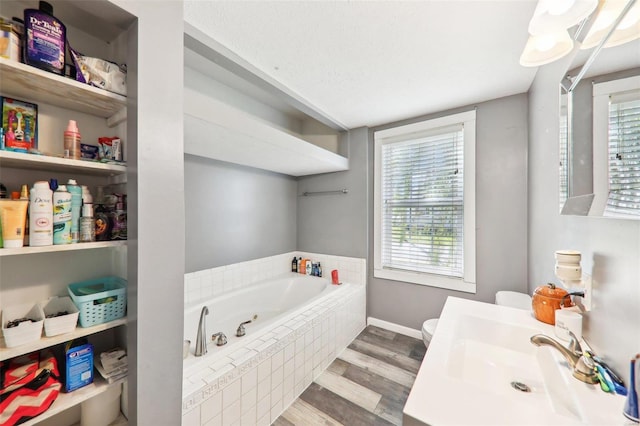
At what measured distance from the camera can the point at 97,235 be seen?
0.95 metres

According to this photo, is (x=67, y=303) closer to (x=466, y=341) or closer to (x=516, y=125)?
(x=466, y=341)

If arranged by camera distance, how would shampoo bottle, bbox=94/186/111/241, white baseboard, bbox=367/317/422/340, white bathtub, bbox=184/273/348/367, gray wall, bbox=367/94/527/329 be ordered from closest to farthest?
1. shampoo bottle, bbox=94/186/111/241
2. white bathtub, bbox=184/273/348/367
3. gray wall, bbox=367/94/527/329
4. white baseboard, bbox=367/317/422/340

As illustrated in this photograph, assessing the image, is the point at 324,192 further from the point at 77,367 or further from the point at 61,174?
the point at 77,367

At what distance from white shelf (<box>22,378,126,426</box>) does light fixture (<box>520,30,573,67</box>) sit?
236 cm

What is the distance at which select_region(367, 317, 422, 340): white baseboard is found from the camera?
255 centimetres

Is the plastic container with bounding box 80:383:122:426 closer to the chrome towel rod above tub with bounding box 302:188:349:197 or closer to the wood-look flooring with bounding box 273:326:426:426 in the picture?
the wood-look flooring with bounding box 273:326:426:426

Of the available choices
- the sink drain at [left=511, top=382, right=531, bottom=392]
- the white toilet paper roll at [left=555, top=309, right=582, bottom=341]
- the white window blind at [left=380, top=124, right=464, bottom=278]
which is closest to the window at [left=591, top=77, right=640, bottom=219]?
the white toilet paper roll at [left=555, top=309, right=582, bottom=341]

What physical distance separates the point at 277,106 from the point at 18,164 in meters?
2.27

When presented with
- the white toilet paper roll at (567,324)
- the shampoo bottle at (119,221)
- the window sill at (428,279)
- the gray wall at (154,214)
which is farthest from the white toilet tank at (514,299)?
the shampoo bottle at (119,221)

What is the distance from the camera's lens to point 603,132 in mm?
803

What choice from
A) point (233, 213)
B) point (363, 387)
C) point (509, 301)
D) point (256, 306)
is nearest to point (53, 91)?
point (233, 213)

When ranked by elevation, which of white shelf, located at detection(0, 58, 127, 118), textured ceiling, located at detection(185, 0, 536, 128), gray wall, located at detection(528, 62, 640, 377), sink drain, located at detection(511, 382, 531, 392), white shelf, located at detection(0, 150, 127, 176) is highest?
textured ceiling, located at detection(185, 0, 536, 128)

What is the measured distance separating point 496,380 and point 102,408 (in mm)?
1605

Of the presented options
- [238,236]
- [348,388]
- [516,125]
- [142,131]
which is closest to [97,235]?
[142,131]
